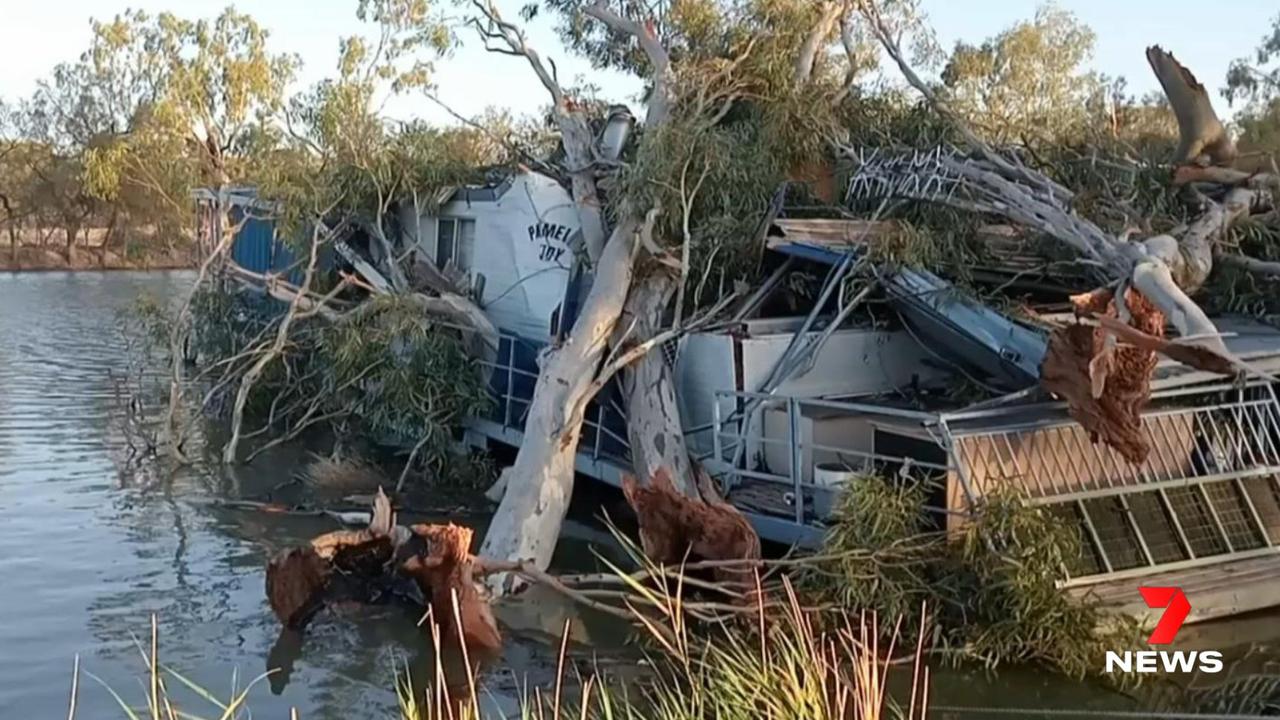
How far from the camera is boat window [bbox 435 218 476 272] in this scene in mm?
17469

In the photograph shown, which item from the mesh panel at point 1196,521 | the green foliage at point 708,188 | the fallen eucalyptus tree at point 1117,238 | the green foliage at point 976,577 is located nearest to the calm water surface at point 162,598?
the green foliage at point 976,577

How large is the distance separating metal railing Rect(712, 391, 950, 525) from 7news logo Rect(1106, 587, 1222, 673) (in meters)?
1.83

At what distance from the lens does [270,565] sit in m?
10.1

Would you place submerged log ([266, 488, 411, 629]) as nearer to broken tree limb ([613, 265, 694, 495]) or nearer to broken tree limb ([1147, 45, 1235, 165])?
broken tree limb ([613, 265, 694, 495])

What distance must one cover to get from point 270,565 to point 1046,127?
11520 mm

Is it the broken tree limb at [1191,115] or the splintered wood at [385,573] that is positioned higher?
the broken tree limb at [1191,115]

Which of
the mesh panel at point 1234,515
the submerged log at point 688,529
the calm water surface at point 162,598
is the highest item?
the mesh panel at point 1234,515

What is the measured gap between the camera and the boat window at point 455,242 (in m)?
17.5

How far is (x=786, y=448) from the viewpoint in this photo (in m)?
12.0

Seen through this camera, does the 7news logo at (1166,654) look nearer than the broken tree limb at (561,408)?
Yes

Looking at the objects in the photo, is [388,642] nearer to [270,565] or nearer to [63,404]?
[270,565]

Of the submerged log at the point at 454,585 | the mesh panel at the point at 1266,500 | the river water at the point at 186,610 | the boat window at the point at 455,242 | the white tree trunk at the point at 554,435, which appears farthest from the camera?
the boat window at the point at 455,242

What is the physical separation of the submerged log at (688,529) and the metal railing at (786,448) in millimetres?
1043

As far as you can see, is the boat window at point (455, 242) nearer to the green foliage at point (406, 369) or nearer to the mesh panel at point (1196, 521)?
the green foliage at point (406, 369)
